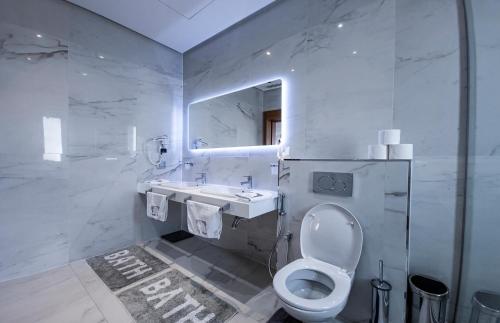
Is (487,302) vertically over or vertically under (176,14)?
under

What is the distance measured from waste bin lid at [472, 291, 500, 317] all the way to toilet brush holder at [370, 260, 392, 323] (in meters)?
0.45

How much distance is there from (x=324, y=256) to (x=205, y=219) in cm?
99

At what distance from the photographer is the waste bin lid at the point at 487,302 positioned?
1.18 m

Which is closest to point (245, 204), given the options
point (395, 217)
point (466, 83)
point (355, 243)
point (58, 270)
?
point (355, 243)

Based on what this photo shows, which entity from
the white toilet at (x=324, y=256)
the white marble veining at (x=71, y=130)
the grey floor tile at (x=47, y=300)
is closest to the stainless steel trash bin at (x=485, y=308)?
the white toilet at (x=324, y=256)

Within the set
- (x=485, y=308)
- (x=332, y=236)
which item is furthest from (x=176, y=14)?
(x=485, y=308)

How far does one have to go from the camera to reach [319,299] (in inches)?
47.4

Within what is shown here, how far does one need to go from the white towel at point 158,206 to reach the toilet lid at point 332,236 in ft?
4.93

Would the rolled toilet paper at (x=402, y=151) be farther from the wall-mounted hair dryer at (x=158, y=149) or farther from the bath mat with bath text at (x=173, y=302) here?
the wall-mounted hair dryer at (x=158, y=149)

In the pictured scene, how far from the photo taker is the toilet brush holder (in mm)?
1344

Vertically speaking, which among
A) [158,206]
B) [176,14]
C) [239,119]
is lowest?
[158,206]

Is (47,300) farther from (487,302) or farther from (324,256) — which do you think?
(487,302)

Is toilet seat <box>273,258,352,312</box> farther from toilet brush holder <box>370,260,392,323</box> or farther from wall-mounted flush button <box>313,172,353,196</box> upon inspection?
wall-mounted flush button <box>313,172,353,196</box>

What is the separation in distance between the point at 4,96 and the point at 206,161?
76.7 inches
